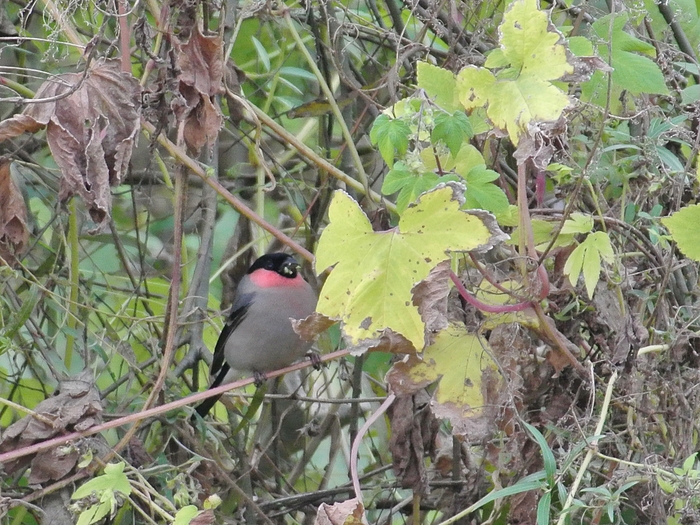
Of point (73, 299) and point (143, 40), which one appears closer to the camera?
point (143, 40)

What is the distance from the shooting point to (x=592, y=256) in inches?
77.6

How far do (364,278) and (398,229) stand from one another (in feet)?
0.40

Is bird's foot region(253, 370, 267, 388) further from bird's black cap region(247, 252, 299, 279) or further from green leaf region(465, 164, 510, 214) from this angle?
green leaf region(465, 164, 510, 214)

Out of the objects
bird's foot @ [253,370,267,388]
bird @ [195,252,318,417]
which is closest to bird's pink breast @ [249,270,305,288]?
bird @ [195,252,318,417]

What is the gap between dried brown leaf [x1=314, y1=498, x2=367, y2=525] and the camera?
1.67 metres

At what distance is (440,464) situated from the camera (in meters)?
2.96

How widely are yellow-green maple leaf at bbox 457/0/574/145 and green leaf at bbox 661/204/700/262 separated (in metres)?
0.42

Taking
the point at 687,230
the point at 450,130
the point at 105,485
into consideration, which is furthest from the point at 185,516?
the point at 687,230

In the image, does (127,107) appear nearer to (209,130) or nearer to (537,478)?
(209,130)

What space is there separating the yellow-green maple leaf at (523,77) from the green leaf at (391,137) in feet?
0.58

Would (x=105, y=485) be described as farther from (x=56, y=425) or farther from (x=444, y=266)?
(x=444, y=266)

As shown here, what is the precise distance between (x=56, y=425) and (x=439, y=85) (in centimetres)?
127

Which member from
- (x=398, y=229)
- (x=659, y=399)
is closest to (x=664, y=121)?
(x=659, y=399)

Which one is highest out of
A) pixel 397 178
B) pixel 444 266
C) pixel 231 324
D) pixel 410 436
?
pixel 397 178
